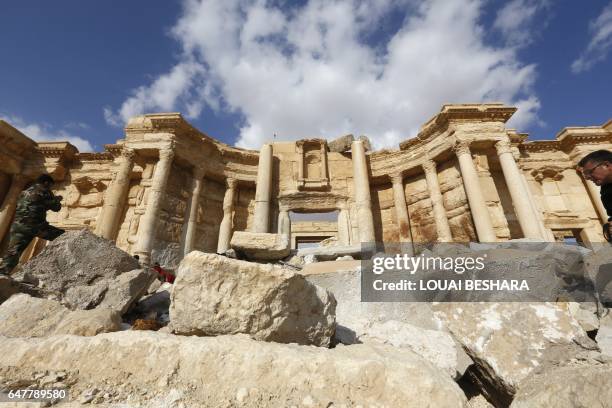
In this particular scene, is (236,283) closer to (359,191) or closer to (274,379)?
(274,379)

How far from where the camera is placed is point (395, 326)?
10.1ft

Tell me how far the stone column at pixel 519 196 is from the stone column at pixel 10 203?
20207mm

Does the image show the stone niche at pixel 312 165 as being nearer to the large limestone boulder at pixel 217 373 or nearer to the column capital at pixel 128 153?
the column capital at pixel 128 153

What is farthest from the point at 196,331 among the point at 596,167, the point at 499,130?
the point at 499,130

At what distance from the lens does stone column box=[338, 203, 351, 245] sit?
37.8ft

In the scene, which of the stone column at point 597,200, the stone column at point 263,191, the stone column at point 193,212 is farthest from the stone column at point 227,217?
the stone column at point 597,200

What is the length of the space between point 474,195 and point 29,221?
12003mm

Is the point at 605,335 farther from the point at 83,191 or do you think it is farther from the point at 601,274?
the point at 83,191

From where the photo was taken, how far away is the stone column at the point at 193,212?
11.1 metres

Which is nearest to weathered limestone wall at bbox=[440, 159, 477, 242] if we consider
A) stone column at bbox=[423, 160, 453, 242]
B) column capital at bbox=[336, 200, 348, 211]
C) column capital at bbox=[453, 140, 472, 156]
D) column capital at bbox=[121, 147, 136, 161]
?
stone column at bbox=[423, 160, 453, 242]

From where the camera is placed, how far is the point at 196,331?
234cm

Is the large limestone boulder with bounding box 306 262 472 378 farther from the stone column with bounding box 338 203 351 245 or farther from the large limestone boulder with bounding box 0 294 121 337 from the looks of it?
→ the stone column with bounding box 338 203 351 245

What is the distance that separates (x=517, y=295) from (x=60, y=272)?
5644mm

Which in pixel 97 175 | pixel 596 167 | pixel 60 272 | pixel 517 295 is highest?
pixel 97 175
